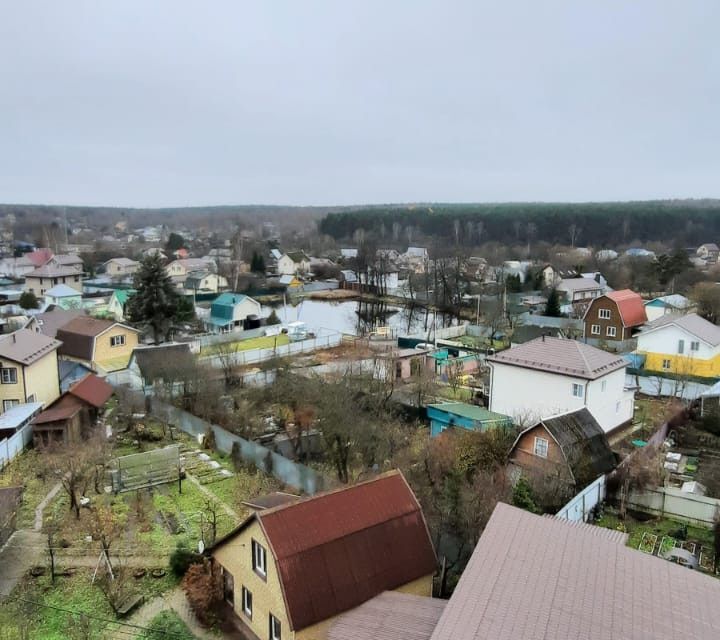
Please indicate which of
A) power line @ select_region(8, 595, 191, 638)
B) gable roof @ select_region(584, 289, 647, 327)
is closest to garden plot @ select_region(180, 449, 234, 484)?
power line @ select_region(8, 595, 191, 638)

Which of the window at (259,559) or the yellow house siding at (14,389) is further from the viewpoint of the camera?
the yellow house siding at (14,389)

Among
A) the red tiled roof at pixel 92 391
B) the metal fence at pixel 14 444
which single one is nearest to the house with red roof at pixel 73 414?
the red tiled roof at pixel 92 391

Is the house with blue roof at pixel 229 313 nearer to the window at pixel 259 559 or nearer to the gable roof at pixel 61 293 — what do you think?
the gable roof at pixel 61 293

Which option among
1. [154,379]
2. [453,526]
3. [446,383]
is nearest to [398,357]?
[446,383]

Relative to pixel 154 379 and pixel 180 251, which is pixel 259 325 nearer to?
pixel 154 379

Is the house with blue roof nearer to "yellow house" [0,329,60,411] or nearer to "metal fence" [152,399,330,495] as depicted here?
"yellow house" [0,329,60,411]

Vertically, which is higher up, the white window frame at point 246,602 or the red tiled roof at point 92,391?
the red tiled roof at point 92,391
